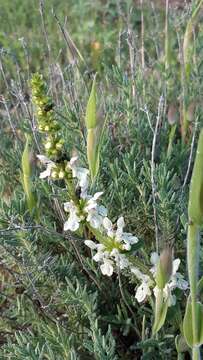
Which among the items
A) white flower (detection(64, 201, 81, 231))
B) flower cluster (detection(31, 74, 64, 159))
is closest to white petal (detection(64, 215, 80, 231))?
white flower (detection(64, 201, 81, 231))

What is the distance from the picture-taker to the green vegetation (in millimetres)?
942

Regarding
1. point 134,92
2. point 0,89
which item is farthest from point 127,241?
point 0,89

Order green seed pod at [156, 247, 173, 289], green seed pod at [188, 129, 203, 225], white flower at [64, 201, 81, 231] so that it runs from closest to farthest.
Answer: green seed pod at [188, 129, 203, 225], green seed pod at [156, 247, 173, 289], white flower at [64, 201, 81, 231]

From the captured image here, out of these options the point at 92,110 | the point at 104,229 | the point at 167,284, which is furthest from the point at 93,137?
the point at 167,284

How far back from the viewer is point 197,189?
0.74 m

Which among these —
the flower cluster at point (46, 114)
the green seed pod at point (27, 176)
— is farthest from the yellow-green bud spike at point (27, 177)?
the flower cluster at point (46, 114)

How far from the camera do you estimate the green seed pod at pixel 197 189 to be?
2.38ft

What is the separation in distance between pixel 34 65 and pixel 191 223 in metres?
2.30

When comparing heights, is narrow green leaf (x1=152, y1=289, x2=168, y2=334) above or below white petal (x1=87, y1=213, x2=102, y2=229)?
below

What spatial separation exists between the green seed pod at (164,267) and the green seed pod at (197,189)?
3.9 inches

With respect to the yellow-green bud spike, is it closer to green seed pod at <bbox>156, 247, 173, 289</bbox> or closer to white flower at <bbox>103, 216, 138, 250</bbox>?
white flower at <bbox>103, 216, 138, 250</bbox>

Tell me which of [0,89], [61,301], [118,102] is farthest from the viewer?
[0,89]

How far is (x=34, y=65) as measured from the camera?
2932 millimetres

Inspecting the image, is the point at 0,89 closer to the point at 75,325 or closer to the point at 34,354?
the point at 75,325
